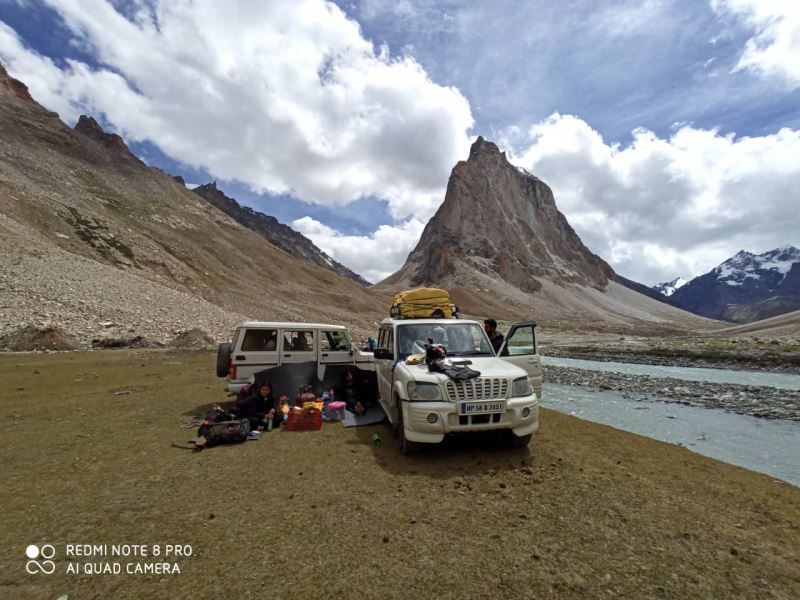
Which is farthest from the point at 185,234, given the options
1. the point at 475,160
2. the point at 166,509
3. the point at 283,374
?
the point at 475,160

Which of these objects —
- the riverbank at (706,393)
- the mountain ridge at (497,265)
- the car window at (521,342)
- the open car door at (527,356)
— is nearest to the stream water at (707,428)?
the riverbank at (706,393)

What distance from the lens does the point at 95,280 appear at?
3422cm

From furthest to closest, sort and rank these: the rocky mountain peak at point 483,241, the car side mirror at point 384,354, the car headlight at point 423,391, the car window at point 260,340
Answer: the rocky mountain peak at point 483,241, the car window at point 260,340, the car side mirror at point 384,354, the car headlight at point 423,391

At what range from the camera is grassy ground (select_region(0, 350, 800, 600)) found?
11.6 ft

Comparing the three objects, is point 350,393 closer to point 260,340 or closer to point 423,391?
point 260,340

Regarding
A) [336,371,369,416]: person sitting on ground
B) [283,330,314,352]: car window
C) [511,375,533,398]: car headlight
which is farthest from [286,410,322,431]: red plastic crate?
[511,375,533,398]: car headlight

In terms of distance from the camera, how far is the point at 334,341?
1115 cm

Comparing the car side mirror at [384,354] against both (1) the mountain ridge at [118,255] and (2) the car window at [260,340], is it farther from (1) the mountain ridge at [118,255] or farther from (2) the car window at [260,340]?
(1) the mountain ridge at [118,255]

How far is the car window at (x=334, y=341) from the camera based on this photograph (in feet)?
36.1

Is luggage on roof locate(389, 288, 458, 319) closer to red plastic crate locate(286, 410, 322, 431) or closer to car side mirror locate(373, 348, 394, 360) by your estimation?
car side mirror locate(373, 348, 394, 360)

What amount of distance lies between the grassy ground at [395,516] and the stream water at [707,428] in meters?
2.51

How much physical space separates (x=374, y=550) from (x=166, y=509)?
278 cm

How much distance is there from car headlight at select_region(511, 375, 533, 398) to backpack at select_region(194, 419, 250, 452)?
17.0 feet

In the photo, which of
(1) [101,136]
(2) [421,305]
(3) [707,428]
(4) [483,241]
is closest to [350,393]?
(2) [421,305]
